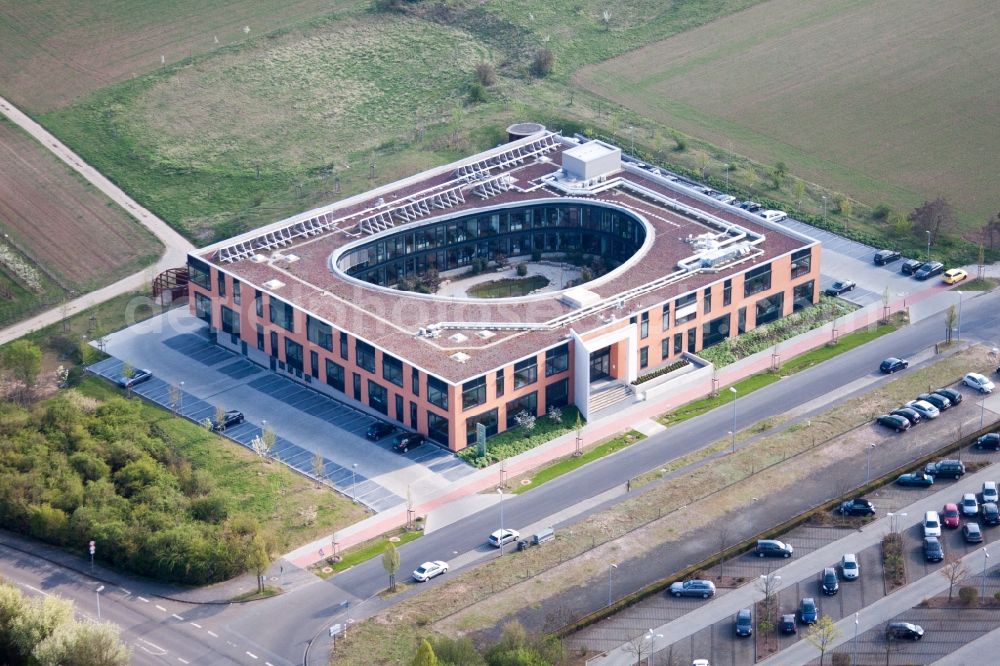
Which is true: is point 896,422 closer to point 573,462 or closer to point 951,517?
point 951,517

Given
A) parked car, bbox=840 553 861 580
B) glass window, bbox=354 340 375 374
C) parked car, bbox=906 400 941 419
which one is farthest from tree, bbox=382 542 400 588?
parked car, bbox=906 400 941 419

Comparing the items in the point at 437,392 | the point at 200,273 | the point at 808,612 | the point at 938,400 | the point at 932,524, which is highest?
the point at 200,273

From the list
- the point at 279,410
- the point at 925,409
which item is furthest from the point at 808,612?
the point at 279,410

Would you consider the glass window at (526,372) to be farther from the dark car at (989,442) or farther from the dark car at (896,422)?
the dark car at (989,442)

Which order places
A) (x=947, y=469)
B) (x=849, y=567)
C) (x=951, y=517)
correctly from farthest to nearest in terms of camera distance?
1. (x=947, y=469)
2. (x=951, y=517)
3. (x=849, y=567)

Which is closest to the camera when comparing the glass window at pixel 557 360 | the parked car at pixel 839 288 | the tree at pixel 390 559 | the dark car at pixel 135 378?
the tree at pixel 390 559

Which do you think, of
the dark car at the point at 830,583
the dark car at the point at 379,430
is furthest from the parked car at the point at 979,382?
the dark car at the point at 379,430
